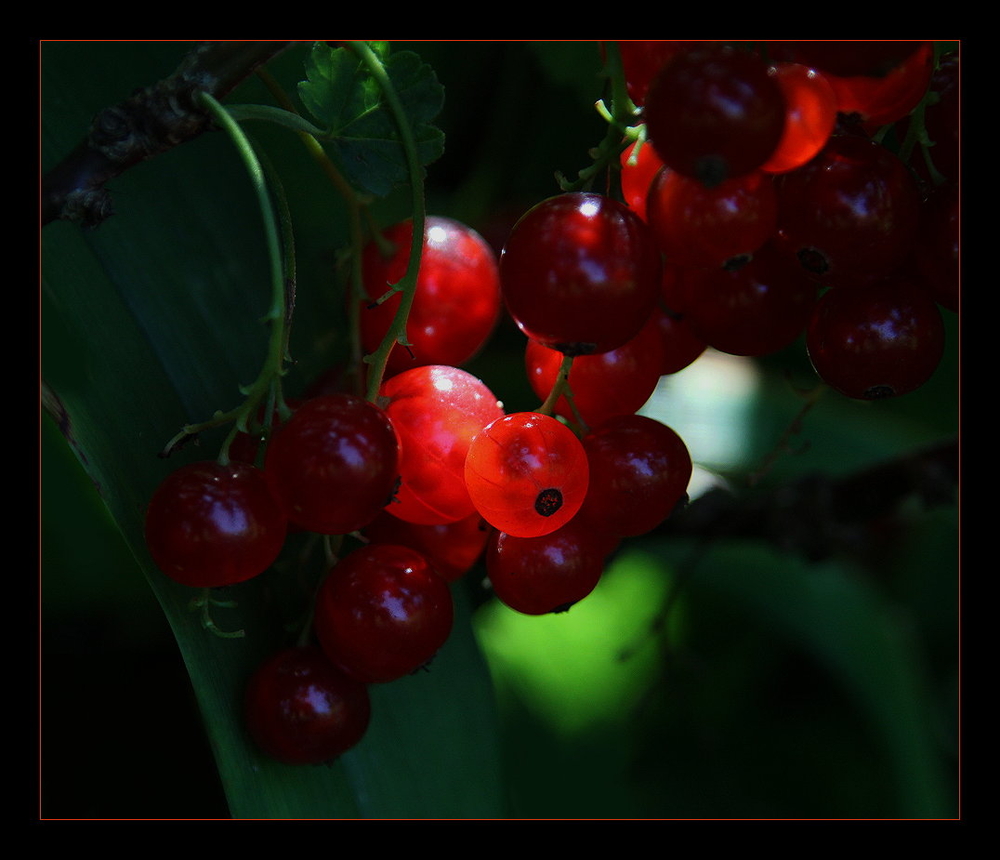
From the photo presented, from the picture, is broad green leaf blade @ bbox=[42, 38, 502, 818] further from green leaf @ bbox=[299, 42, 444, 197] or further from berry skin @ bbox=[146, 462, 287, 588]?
green leaf @ bbox=[299, 42, 444, 197]

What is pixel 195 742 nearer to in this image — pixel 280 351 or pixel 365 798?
pixel 365 798

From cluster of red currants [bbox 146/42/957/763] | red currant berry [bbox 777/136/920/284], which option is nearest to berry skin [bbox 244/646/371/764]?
cluster of red currants [bbox 146/42/957/763]

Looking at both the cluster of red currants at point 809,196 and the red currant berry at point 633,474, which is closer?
the cluster of red currants at point 809,196

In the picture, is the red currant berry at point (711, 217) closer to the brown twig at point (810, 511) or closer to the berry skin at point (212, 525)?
the berry skin at point (212, 525)

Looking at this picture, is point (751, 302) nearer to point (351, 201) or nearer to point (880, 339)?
point (880, 339)

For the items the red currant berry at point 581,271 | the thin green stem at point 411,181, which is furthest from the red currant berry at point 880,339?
the thin green stem at point 411,181

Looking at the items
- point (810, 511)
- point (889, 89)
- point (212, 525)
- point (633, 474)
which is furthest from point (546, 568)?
point (810, 511)
